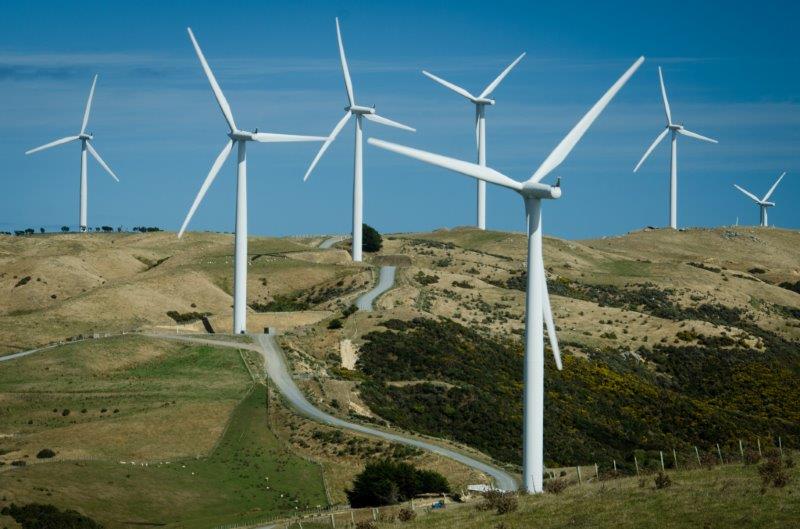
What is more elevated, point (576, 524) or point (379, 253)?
point (379, 253)

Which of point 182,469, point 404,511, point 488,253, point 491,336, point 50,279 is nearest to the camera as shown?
point 404,511

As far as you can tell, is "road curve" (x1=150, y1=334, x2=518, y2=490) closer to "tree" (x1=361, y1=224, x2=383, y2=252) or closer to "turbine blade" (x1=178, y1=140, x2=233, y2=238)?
"turbine blade" (x1=178, y1=140, x2=233, y2=238)

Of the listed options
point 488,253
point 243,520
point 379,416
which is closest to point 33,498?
point 243,520

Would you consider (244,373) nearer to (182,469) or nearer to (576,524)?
(182,469)

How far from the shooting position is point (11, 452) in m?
80.3

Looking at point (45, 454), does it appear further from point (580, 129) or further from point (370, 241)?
point (370, 241)

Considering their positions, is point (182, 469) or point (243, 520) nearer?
point (243, 520)

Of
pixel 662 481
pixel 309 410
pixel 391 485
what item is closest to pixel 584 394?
pixel 309 410

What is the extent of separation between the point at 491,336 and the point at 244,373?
37.6m

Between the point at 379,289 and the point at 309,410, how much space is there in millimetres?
54855

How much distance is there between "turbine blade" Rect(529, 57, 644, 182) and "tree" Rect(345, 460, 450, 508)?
18.1 m

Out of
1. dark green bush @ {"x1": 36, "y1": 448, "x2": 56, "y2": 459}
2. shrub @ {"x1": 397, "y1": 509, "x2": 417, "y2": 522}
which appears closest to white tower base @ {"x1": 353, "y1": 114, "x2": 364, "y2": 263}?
dark green bush @ {"x1": 36, "y1": 448, "x2": 56, "y2": 459}

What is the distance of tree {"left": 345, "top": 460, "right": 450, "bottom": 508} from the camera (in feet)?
219

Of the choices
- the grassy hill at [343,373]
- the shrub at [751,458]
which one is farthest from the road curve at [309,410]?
the shrub at [751,458]
